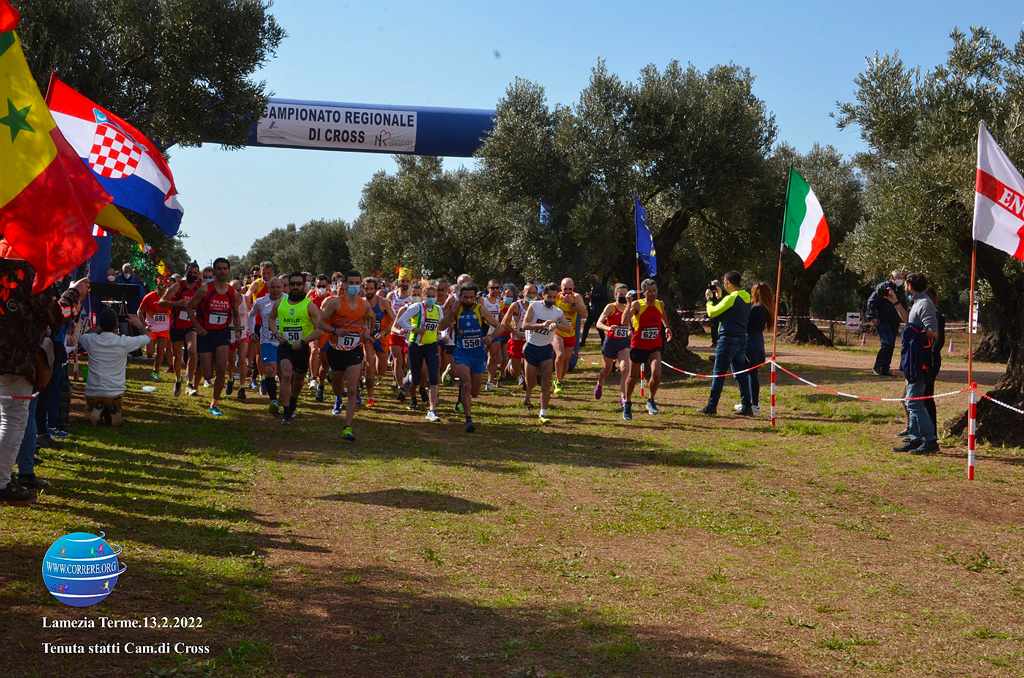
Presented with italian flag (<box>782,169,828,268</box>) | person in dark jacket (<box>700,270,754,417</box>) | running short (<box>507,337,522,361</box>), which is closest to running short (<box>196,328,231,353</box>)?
running short (<box>507,337,522,361</box>)

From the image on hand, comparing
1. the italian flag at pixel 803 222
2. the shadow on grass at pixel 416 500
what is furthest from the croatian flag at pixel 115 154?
the italian flag at pixel 803 222

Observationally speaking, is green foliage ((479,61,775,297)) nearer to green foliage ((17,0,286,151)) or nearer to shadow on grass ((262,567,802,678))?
green foliage ((17,0,286,151))

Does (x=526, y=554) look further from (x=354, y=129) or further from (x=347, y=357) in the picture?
(x=354, y=129)

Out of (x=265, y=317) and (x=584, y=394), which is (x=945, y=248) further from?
(x=265, y=317)

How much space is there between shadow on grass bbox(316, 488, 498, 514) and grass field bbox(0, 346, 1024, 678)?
38mm

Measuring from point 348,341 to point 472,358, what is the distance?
1.78 metres

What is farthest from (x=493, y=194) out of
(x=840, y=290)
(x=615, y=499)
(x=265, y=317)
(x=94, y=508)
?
(x=840, y=290)

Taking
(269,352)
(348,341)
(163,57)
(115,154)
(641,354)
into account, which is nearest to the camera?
(115,154)

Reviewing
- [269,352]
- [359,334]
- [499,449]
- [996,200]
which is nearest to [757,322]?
[996,200]

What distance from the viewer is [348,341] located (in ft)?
37.6

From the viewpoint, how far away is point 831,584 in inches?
239

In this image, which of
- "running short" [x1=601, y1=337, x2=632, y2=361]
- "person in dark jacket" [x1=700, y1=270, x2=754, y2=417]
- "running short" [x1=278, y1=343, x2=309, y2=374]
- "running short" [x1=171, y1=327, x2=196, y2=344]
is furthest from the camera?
"running short" [x1=601, y1=337, x2=632, y2=361]

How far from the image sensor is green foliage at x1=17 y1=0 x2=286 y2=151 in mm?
15430

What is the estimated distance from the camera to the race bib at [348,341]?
11.4m
